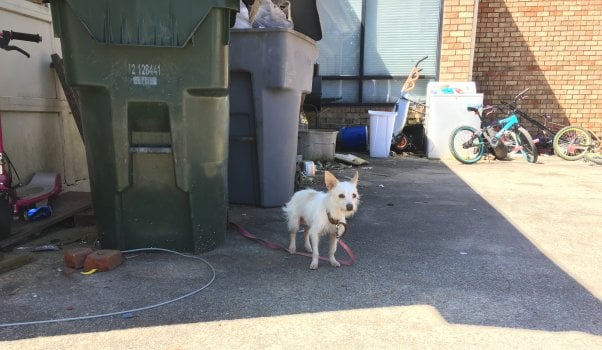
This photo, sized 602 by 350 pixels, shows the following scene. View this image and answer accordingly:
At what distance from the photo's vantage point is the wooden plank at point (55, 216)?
3363 mm

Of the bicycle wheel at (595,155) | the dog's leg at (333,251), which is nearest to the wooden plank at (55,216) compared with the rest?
the dog's leg at (333,251)

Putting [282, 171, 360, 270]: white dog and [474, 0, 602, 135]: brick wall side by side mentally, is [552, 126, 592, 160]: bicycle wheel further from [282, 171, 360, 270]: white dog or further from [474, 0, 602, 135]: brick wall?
[282, 171, 360, 270]: white dog

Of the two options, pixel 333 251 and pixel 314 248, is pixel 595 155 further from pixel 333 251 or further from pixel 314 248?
pixel 314 248

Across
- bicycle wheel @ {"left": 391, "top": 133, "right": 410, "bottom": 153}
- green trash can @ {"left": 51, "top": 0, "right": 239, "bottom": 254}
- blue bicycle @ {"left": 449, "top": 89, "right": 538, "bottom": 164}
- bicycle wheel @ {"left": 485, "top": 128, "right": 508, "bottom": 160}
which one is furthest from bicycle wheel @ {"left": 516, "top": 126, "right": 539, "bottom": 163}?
green trash can @ {"left": 51, "top": 0, "right": 239, "bottom": 254}

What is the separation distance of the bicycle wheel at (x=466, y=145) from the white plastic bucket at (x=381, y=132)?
1137 mm

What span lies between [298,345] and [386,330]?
45 cm

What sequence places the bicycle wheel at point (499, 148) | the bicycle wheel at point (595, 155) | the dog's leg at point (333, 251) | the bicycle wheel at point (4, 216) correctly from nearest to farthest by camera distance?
the dog's leg at point (333, 251) → the bicycle wheel at point (4, 216) → the bicycle wheel at point (595, 155) → the bicycle wheel at point (499, 148)

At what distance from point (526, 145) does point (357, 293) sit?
273 inches

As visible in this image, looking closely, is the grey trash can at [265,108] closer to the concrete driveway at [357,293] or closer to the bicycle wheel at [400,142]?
the concrete driveway at [357,293]

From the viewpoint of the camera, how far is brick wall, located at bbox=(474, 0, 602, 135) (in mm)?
9445

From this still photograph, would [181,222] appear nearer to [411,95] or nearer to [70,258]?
[70,258]

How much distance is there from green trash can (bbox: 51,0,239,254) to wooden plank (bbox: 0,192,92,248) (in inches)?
28.8

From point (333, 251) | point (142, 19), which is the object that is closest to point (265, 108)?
point (142, 19)

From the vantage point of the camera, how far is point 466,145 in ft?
26.8
